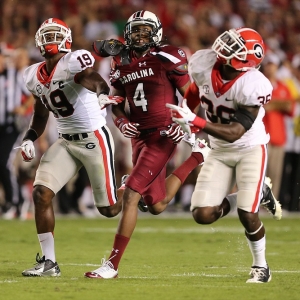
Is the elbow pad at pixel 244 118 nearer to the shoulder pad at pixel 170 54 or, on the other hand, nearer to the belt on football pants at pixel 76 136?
the shoulder pad at pixel 170 54

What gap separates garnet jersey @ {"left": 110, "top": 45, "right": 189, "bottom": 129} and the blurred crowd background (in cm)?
424

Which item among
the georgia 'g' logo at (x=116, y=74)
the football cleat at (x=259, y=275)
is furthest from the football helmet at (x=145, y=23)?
the football cleat at (x=259, y=275)

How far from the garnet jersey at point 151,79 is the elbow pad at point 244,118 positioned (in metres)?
0.96

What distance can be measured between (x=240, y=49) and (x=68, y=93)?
1309mm

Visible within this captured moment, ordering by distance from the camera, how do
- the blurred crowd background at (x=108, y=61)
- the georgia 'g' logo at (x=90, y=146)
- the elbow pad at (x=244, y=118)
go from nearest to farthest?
1. the elbow pad at (x=244, y=118)
2. the georgia 'g' logo at (x=90, y=146)
3. the blurred crowd background at (x=108, y=61)

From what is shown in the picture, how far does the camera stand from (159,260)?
271 inches

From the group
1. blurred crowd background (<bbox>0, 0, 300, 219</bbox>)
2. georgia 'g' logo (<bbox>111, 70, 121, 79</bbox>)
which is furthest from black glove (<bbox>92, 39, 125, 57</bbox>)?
blurred crowd background (<bbox>0, 0, 300, 219</bbox>)

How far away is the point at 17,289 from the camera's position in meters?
5.15

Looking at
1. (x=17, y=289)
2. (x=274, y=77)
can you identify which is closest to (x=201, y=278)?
(x=17, y=289)

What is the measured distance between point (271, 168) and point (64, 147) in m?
5.62

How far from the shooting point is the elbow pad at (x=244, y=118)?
5.32 m

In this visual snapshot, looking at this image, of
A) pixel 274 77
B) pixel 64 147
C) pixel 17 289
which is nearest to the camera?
pixel 17 289

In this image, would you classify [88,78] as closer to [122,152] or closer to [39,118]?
[39,118]

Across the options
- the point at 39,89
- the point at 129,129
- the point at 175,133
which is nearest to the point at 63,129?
the point at 39,89
